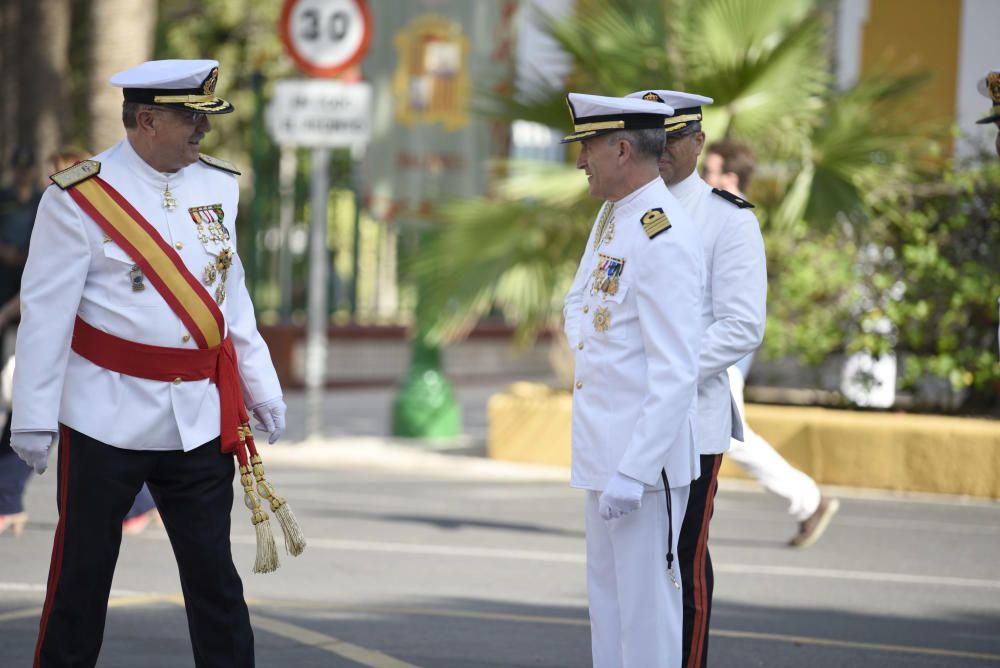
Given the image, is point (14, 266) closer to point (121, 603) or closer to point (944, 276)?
point (121, 603)

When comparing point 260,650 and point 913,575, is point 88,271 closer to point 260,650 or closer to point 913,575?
point 260,650

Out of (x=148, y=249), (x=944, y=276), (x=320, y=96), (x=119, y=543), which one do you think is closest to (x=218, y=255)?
(x=148, y=249)

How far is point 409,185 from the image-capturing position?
14094 mm

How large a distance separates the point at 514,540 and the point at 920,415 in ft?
12.7

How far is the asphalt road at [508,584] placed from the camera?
238 inches

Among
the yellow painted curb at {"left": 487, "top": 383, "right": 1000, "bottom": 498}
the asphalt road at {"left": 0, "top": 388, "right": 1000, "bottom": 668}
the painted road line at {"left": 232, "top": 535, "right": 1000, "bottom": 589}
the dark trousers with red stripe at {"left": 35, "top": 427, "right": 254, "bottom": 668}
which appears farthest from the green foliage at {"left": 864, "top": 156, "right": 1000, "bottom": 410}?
the dark trousers with red stripe at {"left": 35, "top": 427, "right": 254, "bottom": 668}

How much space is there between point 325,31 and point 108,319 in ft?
28.3

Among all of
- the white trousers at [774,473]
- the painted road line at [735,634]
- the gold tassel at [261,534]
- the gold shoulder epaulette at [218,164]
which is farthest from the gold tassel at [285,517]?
the white trousers at [774,473]

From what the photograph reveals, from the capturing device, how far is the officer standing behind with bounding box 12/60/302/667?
429 centimetres

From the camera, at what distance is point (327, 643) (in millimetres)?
6020

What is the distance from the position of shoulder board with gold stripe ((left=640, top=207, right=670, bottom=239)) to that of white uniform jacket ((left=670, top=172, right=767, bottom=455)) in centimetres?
75

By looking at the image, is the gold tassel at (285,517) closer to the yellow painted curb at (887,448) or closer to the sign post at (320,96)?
the yellow painted curb at (887,448)

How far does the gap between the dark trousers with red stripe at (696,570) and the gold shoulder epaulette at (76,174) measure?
1889mm

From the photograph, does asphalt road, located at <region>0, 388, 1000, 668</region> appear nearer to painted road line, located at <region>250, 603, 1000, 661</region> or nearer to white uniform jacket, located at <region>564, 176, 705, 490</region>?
painted road line, located at <region>250, 603, 1000, 661</region>
